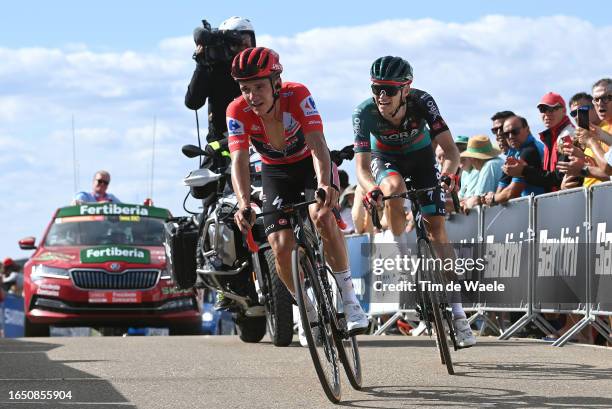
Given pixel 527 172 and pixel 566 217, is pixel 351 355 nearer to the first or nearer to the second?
pixel 566 217

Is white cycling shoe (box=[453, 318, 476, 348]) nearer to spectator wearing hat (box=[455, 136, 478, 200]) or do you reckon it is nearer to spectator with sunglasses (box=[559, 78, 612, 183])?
spectator with sunglasses (box=[559, 78, 612, 183])

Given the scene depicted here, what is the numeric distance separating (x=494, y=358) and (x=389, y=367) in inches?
45.2

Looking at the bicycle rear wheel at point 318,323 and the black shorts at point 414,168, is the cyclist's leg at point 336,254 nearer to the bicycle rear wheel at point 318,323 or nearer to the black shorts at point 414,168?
the bicycle rear wheel at point 318,323

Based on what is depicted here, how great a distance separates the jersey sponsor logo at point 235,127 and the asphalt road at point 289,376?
5.37 feet

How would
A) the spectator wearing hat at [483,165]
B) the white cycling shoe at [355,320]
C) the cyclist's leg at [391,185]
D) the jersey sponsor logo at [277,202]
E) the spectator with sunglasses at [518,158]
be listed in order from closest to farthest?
the white cycling shoe at [355,320] → the jersey sponsor logo at [277,202] → the cyclist's leg at [391,185] → the spectator with sunglasses at [518,158] → the spectator wearing hat at [483,165]

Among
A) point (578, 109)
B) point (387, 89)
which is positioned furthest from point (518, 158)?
Answer: point (387, 89)

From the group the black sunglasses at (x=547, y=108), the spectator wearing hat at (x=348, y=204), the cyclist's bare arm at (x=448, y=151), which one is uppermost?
the black sunglasses at (x=547, y=108)

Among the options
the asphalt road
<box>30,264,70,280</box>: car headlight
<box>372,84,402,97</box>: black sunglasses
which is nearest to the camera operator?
the asphalt road

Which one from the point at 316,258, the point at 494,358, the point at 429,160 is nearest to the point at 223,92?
the point at 429,160

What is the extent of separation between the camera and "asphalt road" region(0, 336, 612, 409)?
7742 mm

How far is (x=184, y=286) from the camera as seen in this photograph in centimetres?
1364

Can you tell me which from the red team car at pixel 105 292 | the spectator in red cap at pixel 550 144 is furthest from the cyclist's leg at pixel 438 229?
the red team car at pixel 105 292

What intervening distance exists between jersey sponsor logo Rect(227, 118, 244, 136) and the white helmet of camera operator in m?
4.08

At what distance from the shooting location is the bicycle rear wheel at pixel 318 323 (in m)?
7.48
